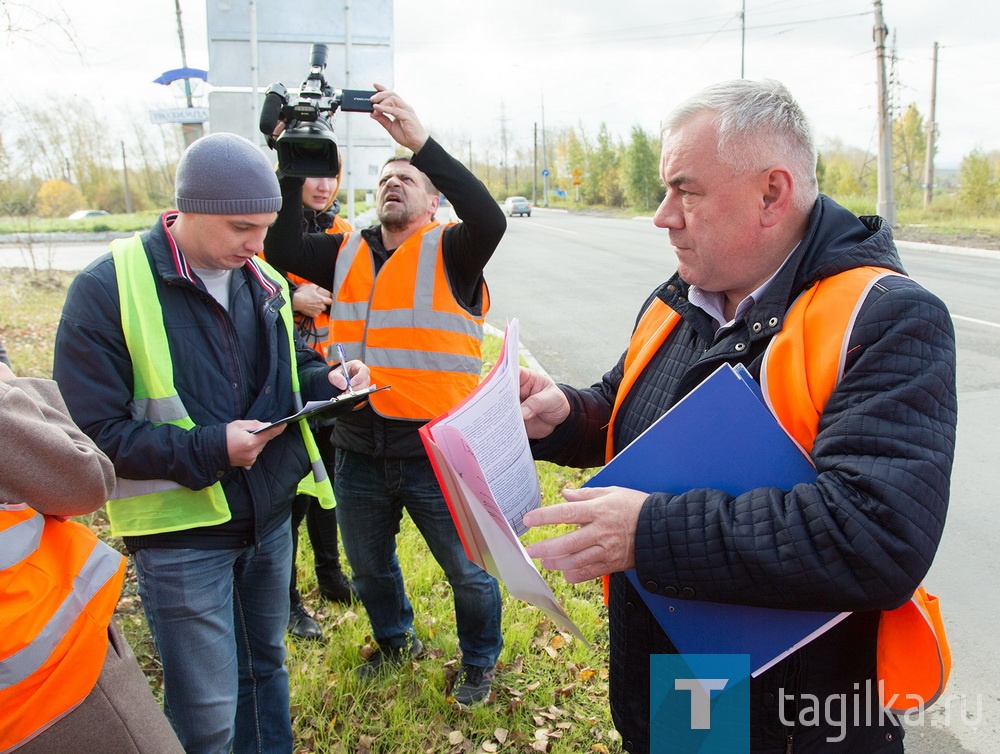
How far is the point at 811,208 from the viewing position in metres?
1.55

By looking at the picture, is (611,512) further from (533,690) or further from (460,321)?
(533,690)

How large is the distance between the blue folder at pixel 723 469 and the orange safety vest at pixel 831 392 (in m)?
0.06

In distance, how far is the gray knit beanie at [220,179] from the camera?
2217mm

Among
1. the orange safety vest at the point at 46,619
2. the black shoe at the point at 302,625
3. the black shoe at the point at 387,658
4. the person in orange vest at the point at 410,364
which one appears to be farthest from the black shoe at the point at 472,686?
the orange safety vest at the point at 46,619

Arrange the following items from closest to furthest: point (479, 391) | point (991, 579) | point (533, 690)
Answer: point (479, 391) → point (533, 690) → point (991, 579)

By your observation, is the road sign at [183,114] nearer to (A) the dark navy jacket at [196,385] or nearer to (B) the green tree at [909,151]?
(A) the dark navy jacket at [196,385]

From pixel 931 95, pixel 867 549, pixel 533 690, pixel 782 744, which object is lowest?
pixel 533 690

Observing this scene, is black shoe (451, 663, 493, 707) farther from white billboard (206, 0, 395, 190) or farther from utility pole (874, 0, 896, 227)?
utility pole (874, 0, 896, 227)

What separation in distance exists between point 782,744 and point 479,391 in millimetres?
1042

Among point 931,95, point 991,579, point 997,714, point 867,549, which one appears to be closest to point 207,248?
point 867,549

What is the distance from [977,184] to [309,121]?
3256cm

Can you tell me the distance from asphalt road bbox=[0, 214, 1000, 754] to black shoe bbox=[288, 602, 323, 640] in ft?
8.32

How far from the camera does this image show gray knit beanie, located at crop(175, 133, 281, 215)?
2.22 m

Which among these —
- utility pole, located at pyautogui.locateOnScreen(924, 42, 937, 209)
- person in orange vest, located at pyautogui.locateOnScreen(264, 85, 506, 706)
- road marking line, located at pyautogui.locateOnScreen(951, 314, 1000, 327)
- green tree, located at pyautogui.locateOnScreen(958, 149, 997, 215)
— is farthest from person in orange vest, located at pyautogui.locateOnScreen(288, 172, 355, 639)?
utility pole, located at pyautogui.locateOnScreen(924, 42, 937, 209)
